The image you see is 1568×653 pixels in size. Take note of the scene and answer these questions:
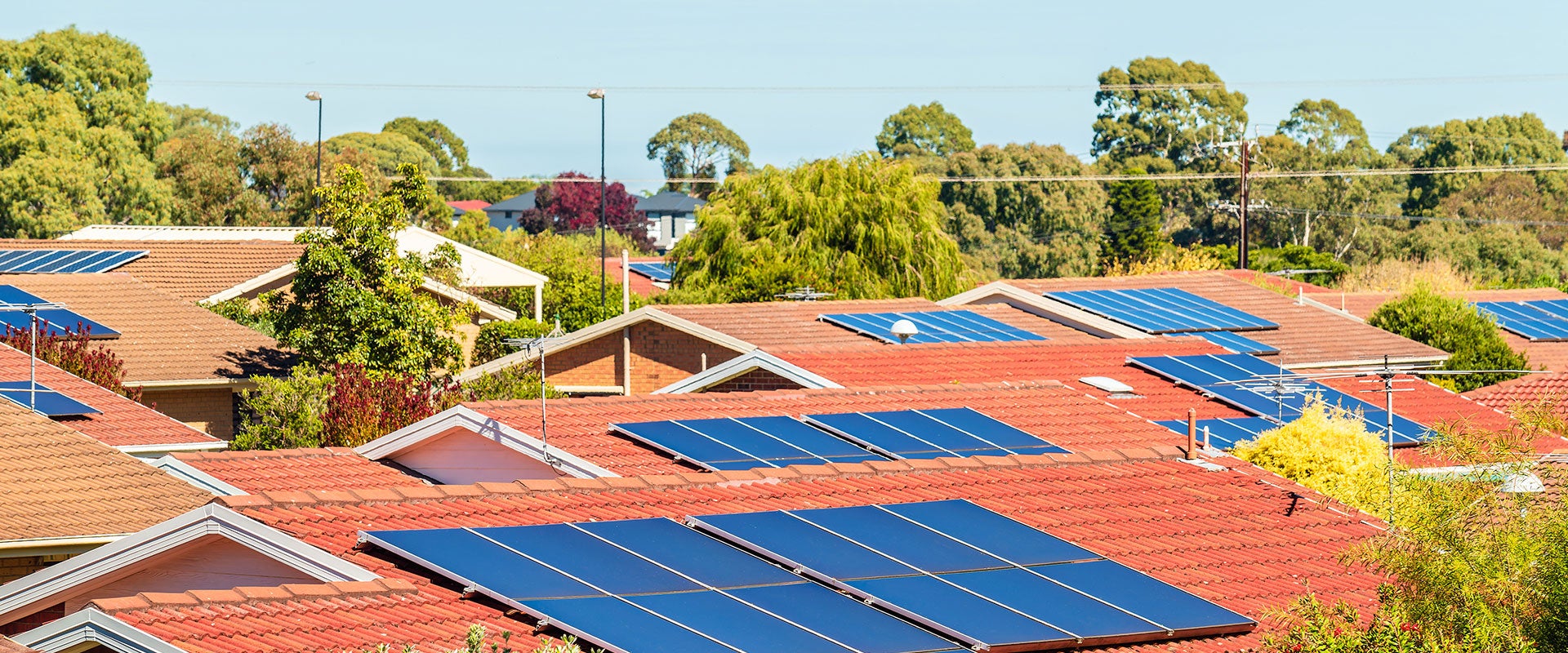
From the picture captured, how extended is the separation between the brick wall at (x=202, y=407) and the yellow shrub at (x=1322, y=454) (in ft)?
71.8

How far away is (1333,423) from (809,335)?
512 inches

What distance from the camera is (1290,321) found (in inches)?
1740

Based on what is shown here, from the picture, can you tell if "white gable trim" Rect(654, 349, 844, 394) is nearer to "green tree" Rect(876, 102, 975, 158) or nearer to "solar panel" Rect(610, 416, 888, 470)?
"solar panel" Rect(610, 416, 888, 470)

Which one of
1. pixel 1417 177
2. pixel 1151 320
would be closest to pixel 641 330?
pixel 1151 320

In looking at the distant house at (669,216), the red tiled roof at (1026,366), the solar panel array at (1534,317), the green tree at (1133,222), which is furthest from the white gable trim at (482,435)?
the distant house at (669,216)

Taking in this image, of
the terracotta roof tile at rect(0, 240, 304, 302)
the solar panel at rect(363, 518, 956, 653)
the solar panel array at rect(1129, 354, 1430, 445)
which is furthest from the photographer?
the terracotta roof tile at rect(0, 240, 304, 302)

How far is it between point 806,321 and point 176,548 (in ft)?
77.4

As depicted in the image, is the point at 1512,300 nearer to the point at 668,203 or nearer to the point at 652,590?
the point at 652,590

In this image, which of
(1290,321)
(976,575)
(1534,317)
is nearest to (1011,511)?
(976,575)

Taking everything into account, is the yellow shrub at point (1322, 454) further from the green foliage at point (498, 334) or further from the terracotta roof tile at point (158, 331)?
the green foliage at point (498, 334)

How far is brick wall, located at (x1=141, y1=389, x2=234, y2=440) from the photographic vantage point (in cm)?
3434

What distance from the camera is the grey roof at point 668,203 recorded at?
152375 mm

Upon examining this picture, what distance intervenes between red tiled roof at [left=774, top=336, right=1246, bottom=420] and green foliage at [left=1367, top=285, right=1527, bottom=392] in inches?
643

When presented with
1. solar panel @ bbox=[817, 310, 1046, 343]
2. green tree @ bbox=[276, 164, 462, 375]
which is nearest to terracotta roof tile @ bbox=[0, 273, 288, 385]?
green tree @ bbox=[276, 164, 462, 375]
